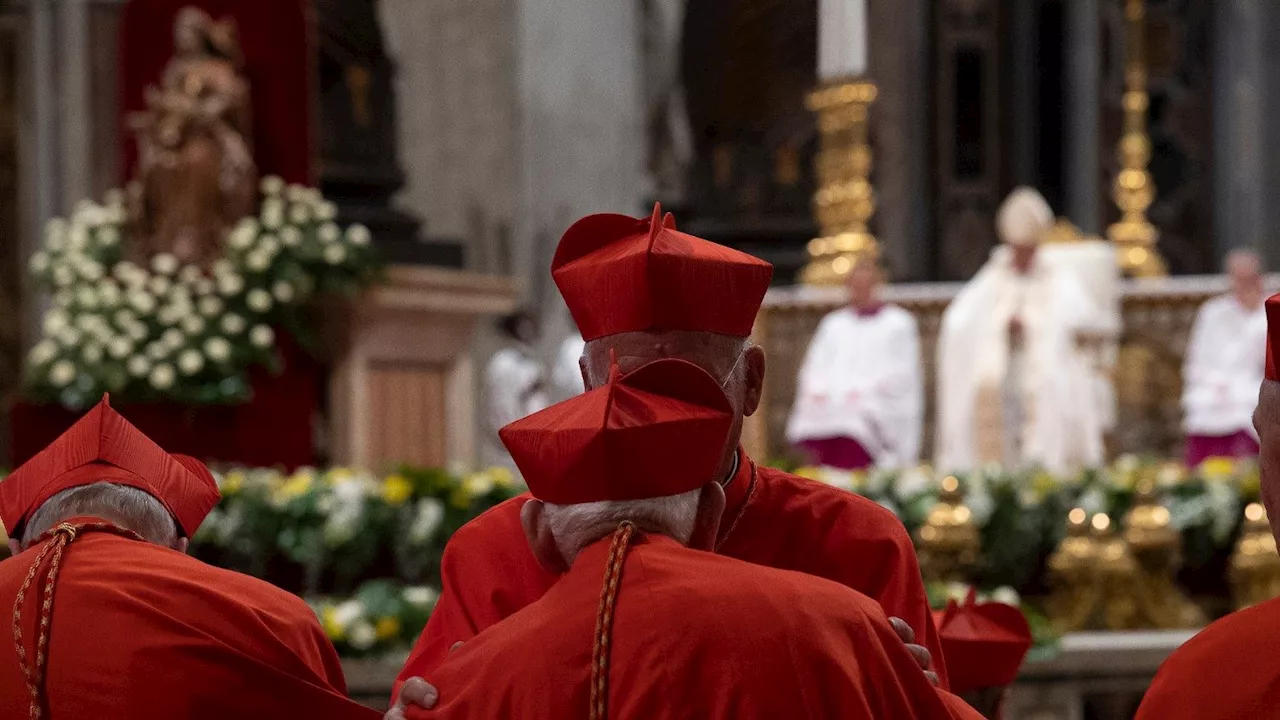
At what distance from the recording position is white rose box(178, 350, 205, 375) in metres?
9.20

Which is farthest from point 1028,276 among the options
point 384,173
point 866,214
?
point 384,173

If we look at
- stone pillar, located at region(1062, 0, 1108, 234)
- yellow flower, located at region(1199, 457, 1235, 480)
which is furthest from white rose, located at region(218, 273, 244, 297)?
stone pillar, located at region(1062, 0, 1108, 234)

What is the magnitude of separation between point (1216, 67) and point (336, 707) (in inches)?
540

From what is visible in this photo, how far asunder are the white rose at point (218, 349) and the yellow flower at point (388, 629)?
373 centimetres

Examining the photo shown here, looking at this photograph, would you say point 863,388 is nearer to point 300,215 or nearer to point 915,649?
point 300,215

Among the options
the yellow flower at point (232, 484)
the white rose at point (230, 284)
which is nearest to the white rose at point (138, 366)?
the white rose at point (230, 284)

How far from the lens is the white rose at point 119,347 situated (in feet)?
30.0

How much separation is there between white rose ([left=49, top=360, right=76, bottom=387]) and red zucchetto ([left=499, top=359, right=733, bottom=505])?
708cm

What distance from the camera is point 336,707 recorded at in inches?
113

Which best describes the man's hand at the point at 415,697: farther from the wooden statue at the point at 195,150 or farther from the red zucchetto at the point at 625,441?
the wooden statue at the point at 195,150

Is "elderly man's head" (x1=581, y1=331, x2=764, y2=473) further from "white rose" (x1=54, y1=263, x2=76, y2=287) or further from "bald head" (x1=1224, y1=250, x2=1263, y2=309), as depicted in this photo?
"bald head" (x1=1224, y1=250, x2=1263, y2=309)

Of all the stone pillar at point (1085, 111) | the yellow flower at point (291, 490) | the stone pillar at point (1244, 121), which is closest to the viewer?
the yellow flower at point (291, 490)

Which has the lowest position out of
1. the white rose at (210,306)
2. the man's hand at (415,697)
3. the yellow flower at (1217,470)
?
the yellow flower at (1217,470)

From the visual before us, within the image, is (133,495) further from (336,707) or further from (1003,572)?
(1003,572)
